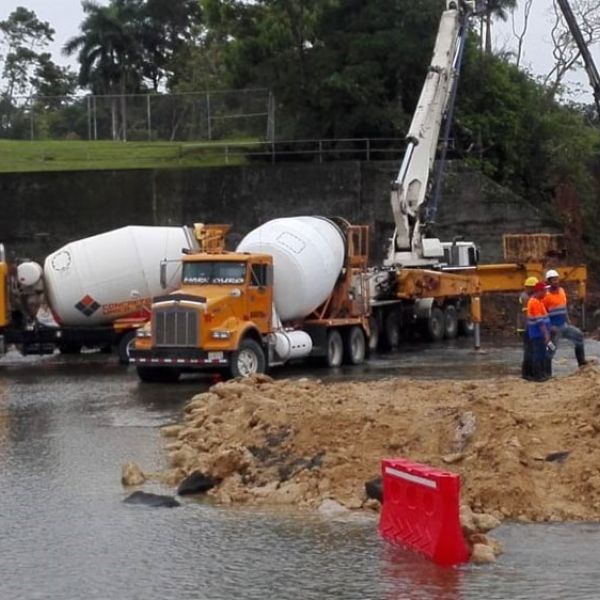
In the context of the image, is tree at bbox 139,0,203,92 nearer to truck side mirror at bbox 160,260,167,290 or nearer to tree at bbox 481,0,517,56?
tree at bbox 481,0,517,56

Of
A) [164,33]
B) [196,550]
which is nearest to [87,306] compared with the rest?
[196,550]

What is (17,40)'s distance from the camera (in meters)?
108

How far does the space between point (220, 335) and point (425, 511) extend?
15.5 m

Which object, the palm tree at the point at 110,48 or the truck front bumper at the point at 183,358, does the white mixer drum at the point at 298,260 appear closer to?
the truck front bumper at the point at 183,358

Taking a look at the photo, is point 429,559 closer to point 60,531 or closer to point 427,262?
point 60,531

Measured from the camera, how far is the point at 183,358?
2638cm

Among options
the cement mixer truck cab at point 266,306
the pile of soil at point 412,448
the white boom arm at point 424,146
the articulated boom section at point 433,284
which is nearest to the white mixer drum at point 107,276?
the cement mixer truck cab at point 266,306

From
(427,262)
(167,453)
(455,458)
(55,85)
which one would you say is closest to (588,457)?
(455,458)

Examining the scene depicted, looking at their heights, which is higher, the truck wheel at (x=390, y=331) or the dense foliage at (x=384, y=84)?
the dense foliage at (x=384, y=84)

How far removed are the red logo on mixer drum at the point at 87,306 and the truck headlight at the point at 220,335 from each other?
6.96m

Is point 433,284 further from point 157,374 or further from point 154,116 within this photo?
point 154,116

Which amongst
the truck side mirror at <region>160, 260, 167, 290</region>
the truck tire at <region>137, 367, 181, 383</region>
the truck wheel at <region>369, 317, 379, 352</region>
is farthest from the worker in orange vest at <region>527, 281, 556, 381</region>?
the truck wheel at <region>369, 317, 379, 352</region>

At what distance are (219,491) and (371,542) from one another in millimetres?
2673

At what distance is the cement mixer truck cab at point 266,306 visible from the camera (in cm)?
2642
